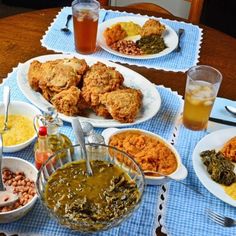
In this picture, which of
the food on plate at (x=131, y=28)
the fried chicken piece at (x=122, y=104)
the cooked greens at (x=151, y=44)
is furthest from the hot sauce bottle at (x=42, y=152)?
the food on plate at (x=131, y=28)

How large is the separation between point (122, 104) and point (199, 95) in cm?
24

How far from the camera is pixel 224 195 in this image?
1171 millimetres

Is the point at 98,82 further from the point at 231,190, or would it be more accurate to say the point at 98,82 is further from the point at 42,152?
the point at 231,190

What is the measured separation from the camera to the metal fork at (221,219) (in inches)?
43.6

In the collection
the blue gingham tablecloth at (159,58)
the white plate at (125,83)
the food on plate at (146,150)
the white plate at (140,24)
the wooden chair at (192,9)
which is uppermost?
the food on plate at (146,150)

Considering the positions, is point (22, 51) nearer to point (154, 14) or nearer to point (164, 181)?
point (154, 14)

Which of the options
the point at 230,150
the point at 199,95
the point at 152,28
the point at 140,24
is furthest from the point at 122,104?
the point at 140,24

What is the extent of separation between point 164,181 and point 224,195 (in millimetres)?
157

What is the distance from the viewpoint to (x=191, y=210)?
3.80 feet

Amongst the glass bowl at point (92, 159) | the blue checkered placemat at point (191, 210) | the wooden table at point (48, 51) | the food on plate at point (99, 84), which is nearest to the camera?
the glass bowl at point (92, 159)

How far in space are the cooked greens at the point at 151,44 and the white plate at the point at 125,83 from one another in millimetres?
216

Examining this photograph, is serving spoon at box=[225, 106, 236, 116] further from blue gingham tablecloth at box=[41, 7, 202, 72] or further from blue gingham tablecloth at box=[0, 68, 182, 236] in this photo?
blue gingham tablecloth at box=[0, 68, 182, 236]

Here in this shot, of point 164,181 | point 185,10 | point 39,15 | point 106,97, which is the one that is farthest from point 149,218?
point 185,10

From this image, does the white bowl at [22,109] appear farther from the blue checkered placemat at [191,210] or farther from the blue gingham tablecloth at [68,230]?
the blue checkered placemat at [191,210]
